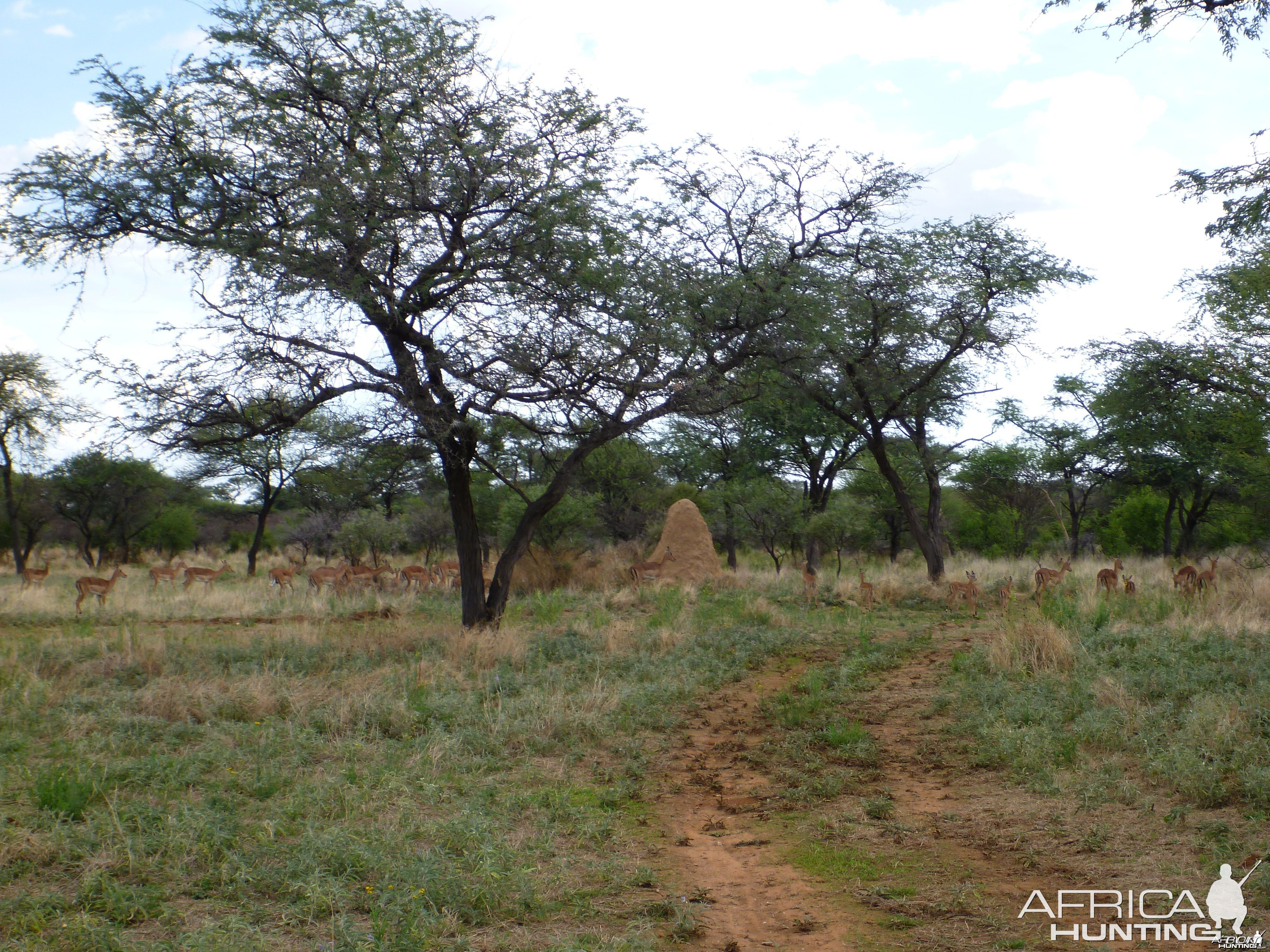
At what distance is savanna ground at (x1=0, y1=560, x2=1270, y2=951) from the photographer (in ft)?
15.1

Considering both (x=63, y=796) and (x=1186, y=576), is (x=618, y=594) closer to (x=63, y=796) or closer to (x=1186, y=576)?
(x=1186, y=576)

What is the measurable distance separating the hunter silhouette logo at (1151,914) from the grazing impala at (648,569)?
48.8 ft

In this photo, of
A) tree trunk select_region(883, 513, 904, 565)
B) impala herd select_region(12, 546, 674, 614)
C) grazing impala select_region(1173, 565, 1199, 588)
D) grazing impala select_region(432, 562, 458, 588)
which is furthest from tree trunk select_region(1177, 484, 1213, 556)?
grazing impala select_region(432, 562, 458, 588)

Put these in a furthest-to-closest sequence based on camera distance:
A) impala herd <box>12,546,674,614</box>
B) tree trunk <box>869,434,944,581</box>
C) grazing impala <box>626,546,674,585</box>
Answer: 1. tree trunk <box>869,434,944,581</box>
2. grazing impala <box>626,546,674,585</box>
3. impala herd <box>12,546,674,614</box>

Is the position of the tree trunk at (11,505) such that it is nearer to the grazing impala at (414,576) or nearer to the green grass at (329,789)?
the grazing impala at (414,576)

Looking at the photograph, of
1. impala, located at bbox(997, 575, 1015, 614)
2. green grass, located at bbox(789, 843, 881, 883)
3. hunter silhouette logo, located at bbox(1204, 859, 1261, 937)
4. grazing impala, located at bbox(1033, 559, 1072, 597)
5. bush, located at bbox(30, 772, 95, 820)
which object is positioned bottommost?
green grass, located at bbox(789, 843, 881, 883)

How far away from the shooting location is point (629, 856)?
18.6ft

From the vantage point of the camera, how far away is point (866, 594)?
17703mm

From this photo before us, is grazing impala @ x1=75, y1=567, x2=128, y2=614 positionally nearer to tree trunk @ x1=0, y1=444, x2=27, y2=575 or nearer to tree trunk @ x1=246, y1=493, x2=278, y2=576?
tree trunk @ x1=0, y1=444, x2=27, y2=575

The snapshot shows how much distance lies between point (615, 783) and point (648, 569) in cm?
1332

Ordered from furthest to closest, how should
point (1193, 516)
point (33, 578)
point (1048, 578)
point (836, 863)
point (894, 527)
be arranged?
point (894, 527) < point (1193, 516) < point (33, 578) < point (1048, 578) < point (836, 863)

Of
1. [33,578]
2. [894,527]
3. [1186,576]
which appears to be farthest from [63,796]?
[894,527]

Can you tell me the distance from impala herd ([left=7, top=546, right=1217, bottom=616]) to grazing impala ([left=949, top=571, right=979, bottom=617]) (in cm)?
2

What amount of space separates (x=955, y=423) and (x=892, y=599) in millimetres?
10086
